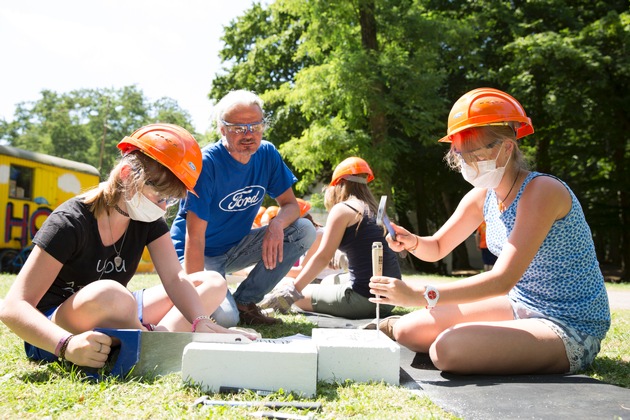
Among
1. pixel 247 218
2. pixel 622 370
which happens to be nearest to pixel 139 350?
pixel 247 218

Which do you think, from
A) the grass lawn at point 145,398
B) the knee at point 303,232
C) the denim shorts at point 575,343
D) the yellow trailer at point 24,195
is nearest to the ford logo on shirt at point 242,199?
the knee at point 303,232

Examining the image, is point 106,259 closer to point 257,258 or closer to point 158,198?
point 158,198

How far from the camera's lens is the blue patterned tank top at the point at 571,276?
3.11 m

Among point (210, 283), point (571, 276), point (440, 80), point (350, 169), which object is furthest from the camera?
point (440, 80)

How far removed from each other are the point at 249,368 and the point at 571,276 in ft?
5.94

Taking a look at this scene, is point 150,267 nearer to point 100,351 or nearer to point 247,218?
point 247,218

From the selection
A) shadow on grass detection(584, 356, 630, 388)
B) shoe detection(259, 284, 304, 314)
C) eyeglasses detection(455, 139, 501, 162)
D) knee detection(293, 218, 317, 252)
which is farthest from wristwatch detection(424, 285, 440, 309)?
shoe detection(259, 284, 304, 314)

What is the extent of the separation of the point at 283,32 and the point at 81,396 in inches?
864

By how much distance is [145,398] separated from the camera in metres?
2.34

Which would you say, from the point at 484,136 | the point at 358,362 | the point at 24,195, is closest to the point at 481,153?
the point at 484,136

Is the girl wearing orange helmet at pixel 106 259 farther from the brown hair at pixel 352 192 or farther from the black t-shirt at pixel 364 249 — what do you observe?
the brown hair at pixel 352 192

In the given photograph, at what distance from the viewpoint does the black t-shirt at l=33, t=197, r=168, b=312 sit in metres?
2.64

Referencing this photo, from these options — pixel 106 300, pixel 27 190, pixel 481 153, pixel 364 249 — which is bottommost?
pixel 106 300

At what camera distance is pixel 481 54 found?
1908 cm
